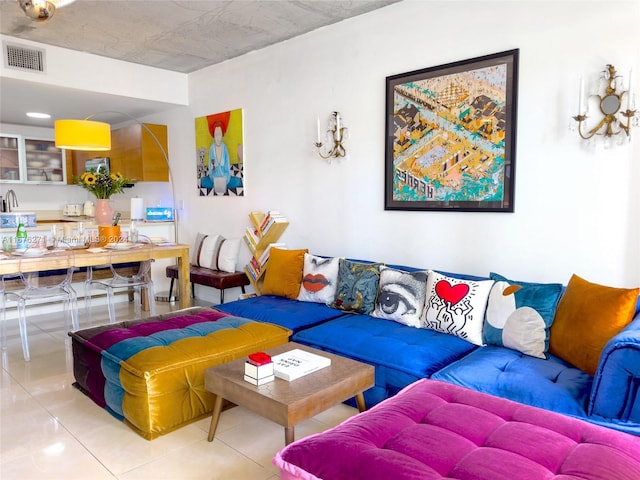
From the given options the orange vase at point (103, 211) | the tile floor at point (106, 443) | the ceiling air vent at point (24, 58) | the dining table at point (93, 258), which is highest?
the ceiling air vent at point (24, 58)

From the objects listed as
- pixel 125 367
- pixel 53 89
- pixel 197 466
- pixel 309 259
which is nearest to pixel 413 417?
pixel 197 466

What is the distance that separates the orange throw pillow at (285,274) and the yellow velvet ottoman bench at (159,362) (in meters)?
0.76

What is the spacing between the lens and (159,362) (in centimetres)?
236

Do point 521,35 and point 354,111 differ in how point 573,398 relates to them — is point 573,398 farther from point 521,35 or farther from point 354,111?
point 354,111

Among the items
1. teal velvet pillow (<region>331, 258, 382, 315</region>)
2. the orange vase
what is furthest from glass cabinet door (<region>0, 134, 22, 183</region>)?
teal velvet pillow (<region>331, 258, 382, 315</region>)

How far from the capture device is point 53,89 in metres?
4.64

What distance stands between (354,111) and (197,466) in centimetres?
287

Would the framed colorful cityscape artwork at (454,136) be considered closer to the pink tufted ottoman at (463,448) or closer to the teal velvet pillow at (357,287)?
the teal velvet pillow at (357,287)

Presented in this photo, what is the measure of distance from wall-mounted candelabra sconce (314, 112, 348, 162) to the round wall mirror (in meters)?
1.91

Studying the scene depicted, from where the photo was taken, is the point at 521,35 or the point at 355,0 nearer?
the point at 521,35

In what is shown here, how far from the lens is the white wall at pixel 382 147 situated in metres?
2.62

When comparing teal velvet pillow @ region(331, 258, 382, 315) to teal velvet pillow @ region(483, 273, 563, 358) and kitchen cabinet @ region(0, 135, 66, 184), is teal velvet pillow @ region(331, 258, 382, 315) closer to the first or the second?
teal velvet pillow @ region(483, 273, 563, 358)

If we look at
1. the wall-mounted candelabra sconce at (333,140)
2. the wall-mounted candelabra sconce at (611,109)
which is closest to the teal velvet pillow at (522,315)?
the wall-mounted candelabra sconce at (611,109)

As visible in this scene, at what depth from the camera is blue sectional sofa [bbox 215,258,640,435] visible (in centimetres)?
181
